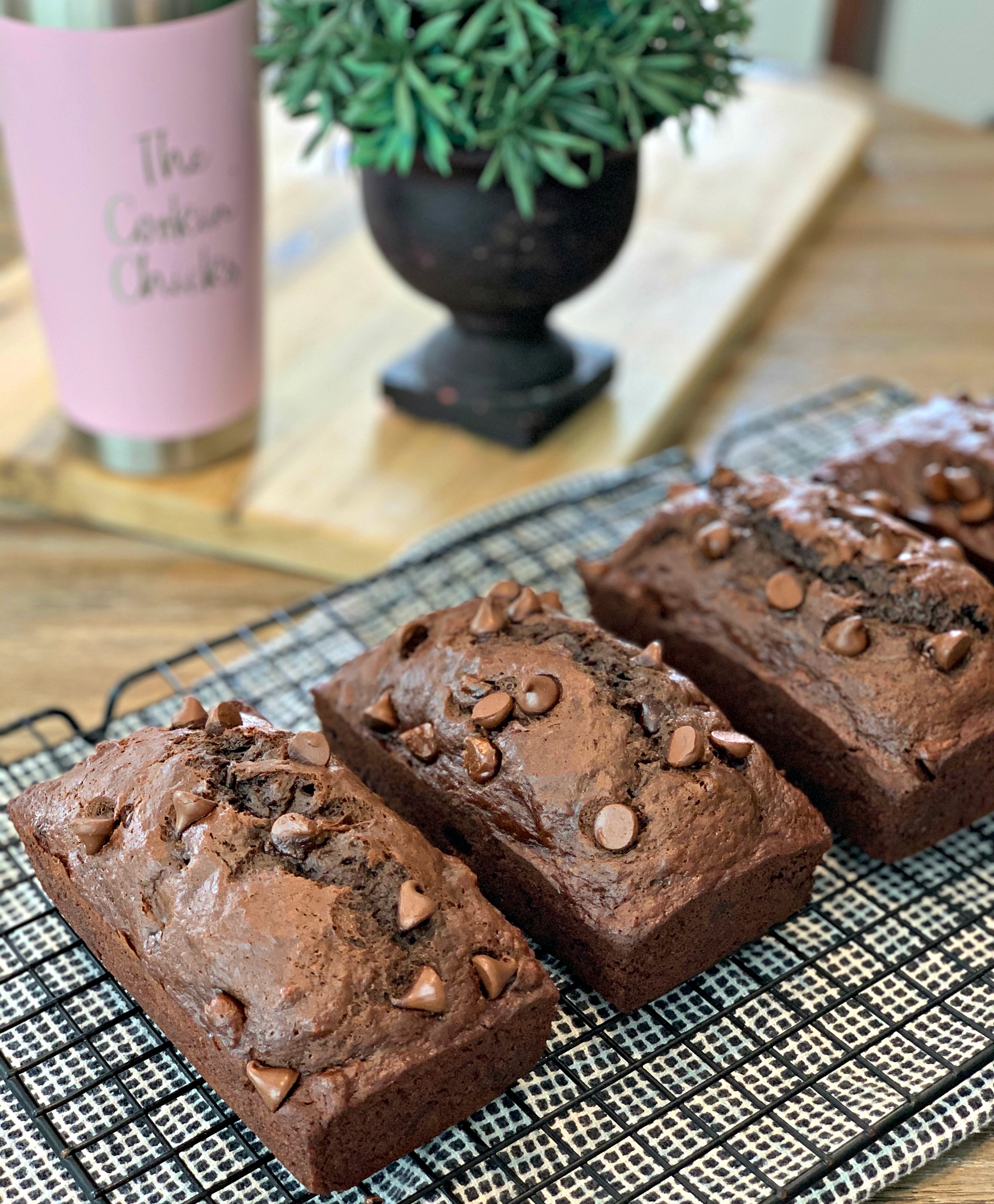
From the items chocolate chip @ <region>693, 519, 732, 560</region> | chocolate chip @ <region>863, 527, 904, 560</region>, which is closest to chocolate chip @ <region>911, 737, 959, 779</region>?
chocolate chip @ <region>863, 527, 904, 560</region>

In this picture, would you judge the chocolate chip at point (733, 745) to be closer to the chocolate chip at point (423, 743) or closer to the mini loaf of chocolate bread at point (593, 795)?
the mini loaf of chocolate bread at point (593, 795)

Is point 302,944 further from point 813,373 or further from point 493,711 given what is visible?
point 813,373

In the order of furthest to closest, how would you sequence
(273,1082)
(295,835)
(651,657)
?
(651,657) → (295,835) → (273,1082)

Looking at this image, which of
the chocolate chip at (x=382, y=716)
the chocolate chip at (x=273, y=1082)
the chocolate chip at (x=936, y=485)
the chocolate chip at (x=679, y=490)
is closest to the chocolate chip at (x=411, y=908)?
the chocolate chip at (x=273, y=1082)

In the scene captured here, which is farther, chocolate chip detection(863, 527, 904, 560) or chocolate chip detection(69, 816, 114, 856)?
chocolate chip detection(863, 527, 904, 560)

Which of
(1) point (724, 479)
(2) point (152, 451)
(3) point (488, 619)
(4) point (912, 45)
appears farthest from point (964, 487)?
(4) point (912, 45)

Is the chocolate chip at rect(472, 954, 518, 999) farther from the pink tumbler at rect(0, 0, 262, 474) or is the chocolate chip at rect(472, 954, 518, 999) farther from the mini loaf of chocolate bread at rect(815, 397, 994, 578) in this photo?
the pink tumbler at rect(0, 0, 262, 474)

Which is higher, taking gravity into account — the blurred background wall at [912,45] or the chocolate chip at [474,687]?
the chocolate chip at [474,687]

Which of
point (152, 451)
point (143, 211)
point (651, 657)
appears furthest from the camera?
point (152, 451)
